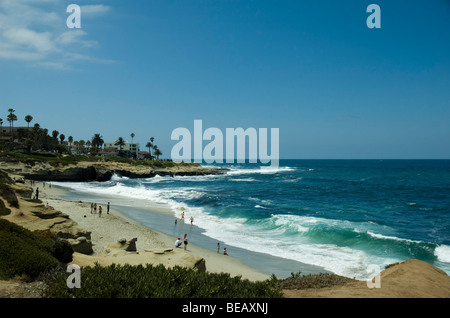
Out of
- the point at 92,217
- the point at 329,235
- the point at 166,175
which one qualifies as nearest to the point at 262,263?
the point at 329,235

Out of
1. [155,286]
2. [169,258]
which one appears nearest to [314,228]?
[169,258]

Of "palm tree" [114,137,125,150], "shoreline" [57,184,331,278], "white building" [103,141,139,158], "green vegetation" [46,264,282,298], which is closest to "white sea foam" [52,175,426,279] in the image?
"shoreline" [57,184,331,278]

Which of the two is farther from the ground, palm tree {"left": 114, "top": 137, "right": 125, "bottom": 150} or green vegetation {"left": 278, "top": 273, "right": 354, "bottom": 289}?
palm tree {"left": 114, "top": 137, "right": 125, "bottom": 150}

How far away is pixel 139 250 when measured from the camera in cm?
2072

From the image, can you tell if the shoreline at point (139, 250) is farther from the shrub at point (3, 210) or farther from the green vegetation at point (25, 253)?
the shrub at point (3, 210)

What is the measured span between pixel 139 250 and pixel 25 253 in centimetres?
1189

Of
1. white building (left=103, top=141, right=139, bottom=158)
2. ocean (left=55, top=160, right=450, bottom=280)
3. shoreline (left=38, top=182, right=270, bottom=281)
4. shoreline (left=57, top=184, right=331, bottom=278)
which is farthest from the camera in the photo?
white building (left=103, top=141, right=139, bottom=158)

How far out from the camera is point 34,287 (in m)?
8.01

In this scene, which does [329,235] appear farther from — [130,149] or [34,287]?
[130,149]

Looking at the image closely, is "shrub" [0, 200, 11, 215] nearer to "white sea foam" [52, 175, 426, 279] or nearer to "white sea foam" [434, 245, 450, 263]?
"white sea foam" [52, 175, 426, 279]

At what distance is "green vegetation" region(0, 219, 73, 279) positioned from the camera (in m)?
8.73

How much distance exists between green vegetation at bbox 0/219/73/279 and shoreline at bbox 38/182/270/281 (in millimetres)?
891

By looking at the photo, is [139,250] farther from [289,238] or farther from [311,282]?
[311,282]

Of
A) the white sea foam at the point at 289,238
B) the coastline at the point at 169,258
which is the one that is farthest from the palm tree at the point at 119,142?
the coastline at the point at 169,258
